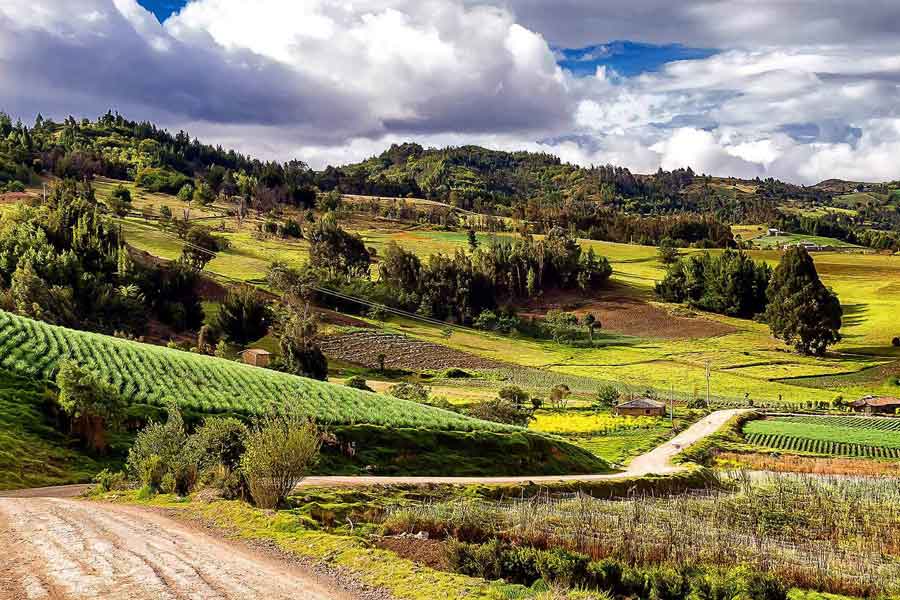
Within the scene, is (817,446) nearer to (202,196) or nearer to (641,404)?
(641,404)

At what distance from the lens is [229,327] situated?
281 feet

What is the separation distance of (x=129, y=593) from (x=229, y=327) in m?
73.8

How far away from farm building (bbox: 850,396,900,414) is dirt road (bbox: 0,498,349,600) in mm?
75982

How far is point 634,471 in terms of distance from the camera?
45375 millimetres

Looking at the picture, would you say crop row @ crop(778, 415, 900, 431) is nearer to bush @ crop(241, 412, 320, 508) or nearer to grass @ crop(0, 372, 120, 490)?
bush @ crop(241, 412, 320, 508)

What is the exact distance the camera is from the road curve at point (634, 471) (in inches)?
1257

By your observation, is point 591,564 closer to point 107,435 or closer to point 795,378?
point 107,435

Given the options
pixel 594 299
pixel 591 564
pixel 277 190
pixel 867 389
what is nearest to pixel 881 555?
pixel 591 564

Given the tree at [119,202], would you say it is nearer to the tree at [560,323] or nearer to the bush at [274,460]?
the tree at [560,323]

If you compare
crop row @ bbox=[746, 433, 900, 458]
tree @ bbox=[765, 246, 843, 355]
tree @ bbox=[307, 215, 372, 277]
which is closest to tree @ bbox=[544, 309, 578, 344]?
tree @ bbox=[765, 246, 843, 355]

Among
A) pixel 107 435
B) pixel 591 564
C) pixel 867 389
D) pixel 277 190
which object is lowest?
pixel 867 389

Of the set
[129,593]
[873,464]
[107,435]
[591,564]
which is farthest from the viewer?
[873,464]

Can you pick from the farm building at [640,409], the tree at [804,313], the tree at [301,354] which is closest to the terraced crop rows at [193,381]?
the tree at [301,354]

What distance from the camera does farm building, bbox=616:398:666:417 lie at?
74.9m
